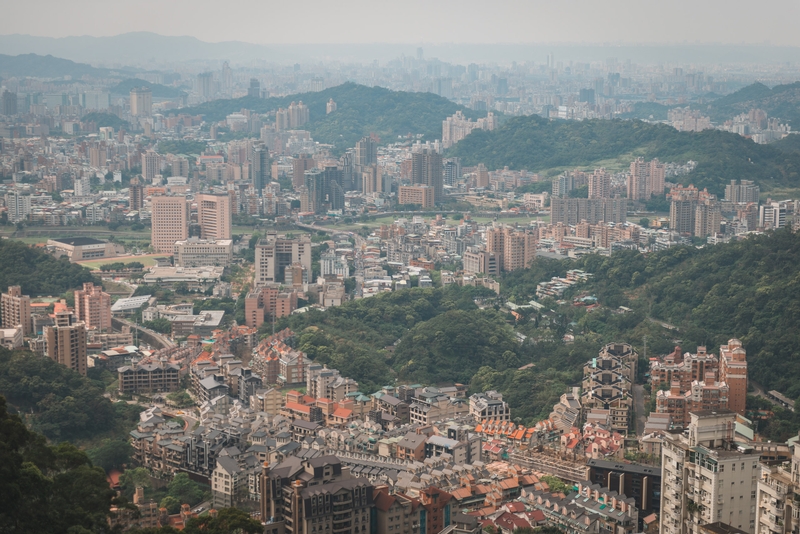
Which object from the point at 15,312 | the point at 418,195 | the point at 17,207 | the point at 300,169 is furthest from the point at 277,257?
the point at 300,169

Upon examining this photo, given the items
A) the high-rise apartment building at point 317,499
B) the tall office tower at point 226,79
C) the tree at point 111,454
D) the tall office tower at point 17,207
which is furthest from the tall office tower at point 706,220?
the tall office tower at point 226,79

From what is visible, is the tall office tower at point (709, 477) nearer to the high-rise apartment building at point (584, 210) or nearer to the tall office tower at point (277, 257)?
the tall office tower at point (277, 257)

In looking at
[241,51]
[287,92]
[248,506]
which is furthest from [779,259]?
[241,51]

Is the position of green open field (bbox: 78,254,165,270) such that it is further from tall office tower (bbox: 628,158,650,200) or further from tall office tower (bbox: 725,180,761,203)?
tall office tower (bbox: 725,180,761,203)

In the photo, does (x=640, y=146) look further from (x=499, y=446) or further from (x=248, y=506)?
(x=248, y=506)

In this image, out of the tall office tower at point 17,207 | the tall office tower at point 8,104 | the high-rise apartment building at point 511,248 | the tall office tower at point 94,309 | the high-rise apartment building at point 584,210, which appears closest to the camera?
the tall office tower at point 94,309
